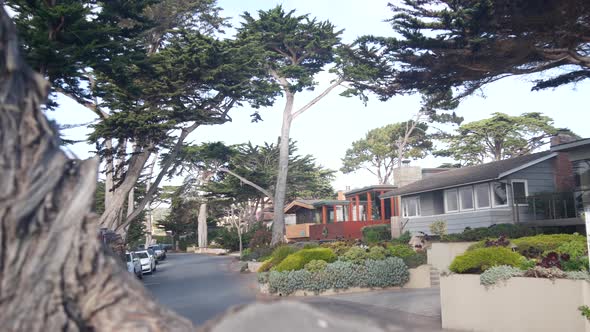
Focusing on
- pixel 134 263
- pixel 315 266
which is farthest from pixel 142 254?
pixel 315 266

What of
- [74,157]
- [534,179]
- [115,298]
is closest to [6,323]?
[115,298]

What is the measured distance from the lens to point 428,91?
17.5 m

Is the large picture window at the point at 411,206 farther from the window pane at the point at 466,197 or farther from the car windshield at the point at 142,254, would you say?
the car windshield at the point at 142,254

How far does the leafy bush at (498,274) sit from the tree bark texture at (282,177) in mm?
26107

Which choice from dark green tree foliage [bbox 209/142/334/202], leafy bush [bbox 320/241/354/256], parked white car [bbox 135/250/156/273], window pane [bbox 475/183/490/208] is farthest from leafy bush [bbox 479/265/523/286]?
Result: dark green tree foliage [bbox 209/142/334/202]

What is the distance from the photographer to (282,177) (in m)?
38.8

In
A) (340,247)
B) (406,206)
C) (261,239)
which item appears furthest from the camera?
(261,239)

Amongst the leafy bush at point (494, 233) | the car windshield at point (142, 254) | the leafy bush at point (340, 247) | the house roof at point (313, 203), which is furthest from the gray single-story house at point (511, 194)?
the car windshield at point (142, 254)

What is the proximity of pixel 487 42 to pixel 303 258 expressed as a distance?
9945 mm

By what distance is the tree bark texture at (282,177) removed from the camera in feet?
125

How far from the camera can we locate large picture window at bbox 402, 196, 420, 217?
35.6m

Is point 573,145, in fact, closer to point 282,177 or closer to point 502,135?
point 282,177

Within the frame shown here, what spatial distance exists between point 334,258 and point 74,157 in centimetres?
1888

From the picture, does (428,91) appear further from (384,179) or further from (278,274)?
(384,179)
